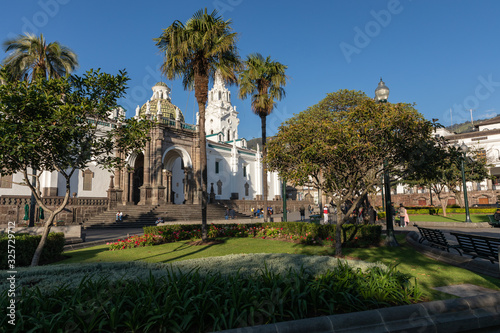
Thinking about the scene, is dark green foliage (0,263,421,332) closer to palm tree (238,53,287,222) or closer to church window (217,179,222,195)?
palm tree (238,53,287,222)

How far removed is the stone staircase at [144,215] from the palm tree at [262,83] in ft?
42.1

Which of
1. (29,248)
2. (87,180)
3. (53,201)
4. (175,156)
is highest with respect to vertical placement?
(175,156)

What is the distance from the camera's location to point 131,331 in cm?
405

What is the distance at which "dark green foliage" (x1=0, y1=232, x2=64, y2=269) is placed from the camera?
10062mm

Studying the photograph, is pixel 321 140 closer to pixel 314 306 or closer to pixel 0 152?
pixel 314 306

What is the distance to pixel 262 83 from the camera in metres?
21.1

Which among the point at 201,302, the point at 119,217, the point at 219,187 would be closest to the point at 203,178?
the point at 201,302

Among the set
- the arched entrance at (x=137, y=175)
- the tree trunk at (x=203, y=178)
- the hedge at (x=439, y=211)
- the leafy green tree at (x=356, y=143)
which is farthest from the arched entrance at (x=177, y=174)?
the hedge at (x=439, y=211)

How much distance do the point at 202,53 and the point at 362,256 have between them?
38.6 ft

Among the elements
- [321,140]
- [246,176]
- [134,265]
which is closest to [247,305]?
[134,265]

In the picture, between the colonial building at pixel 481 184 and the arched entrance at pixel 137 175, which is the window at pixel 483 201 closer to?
the colonial building at pixel 481 184

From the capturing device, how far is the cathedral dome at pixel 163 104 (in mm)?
50291

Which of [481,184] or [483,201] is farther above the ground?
[481,184]

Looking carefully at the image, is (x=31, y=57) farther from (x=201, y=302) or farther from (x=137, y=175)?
(x=137, y=175)
